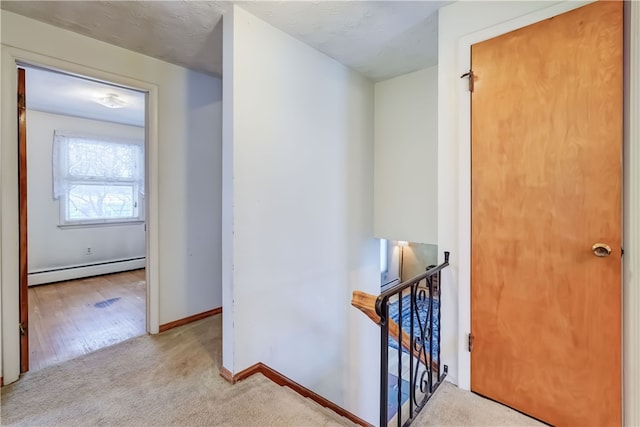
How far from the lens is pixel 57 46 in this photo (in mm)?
2004

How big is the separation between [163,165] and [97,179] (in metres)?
2.94

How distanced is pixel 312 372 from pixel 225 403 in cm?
96

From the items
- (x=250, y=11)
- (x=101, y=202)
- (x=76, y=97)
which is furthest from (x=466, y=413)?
(x=101, y=202)

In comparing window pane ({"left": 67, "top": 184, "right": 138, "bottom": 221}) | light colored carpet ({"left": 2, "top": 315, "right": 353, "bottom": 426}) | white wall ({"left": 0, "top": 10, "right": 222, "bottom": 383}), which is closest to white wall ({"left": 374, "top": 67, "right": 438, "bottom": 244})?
white wall ({"left": 0, "top": 10, "right": 222, "bottom": 383})

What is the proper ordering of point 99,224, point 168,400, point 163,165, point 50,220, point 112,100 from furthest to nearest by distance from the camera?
point 99,224 → point 50,220 → point 112,100 → point 163,165 → point 168,400

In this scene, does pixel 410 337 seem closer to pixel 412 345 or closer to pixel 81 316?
pixel 412 345

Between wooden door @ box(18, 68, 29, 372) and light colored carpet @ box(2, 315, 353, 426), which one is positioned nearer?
light colored carpet @ box(2, 315, 353, 426)

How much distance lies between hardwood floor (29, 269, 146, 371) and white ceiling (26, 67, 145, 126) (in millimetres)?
2119

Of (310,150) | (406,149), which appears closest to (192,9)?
(310,150)

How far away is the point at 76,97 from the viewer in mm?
3523

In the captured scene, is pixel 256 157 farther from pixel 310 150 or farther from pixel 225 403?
pixel 225 403

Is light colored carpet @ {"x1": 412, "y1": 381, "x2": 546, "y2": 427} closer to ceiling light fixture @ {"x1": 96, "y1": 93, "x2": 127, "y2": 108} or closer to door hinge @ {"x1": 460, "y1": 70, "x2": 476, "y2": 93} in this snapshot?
door hinge @ {"x1": 460, "y1": 70, "x2": 476, "y2": 93}

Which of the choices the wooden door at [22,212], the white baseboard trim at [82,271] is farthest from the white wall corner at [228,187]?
the white baseboard trim at [82,271]

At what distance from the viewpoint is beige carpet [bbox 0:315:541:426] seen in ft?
4.92
